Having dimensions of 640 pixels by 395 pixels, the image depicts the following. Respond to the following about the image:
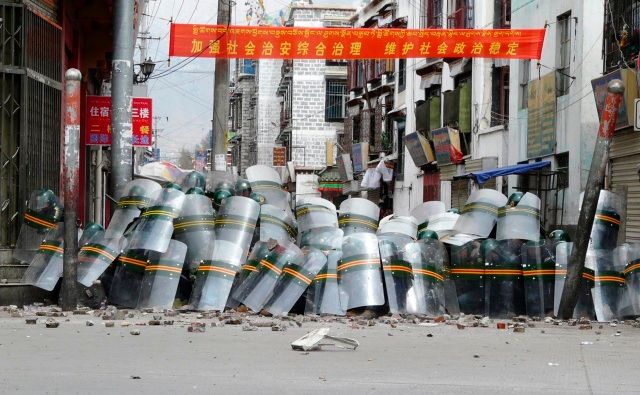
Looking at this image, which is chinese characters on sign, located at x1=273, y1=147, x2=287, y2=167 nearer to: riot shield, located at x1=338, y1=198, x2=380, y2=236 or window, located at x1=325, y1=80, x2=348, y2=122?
window, located at x1=325, y1=80, x2=348, y2=122

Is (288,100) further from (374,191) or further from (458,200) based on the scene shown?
(458,200)

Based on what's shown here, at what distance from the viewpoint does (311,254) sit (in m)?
14.5

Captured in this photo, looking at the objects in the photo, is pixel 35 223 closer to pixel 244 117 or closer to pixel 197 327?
pixel 197 327

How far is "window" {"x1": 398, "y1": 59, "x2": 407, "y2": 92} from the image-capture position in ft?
149

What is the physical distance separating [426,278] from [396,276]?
1.39 feet

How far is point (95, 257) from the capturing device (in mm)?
14773

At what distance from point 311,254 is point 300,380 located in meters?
6.33

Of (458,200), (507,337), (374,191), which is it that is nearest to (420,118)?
(458,200)

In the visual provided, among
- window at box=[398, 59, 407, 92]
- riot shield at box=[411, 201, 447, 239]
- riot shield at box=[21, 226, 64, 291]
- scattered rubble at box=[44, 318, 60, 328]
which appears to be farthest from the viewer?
window at box=[398, 59, 407, 92]

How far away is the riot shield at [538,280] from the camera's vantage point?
1488cm

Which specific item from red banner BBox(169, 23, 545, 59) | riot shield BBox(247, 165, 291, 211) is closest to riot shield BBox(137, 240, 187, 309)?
riot shield BBox(247, 165, 291, 211)

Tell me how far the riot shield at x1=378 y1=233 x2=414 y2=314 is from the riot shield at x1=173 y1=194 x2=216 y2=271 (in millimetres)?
2272

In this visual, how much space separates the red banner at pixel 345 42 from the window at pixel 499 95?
7.40m

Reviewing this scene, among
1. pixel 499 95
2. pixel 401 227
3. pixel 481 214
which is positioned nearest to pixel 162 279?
pixel 401 227
